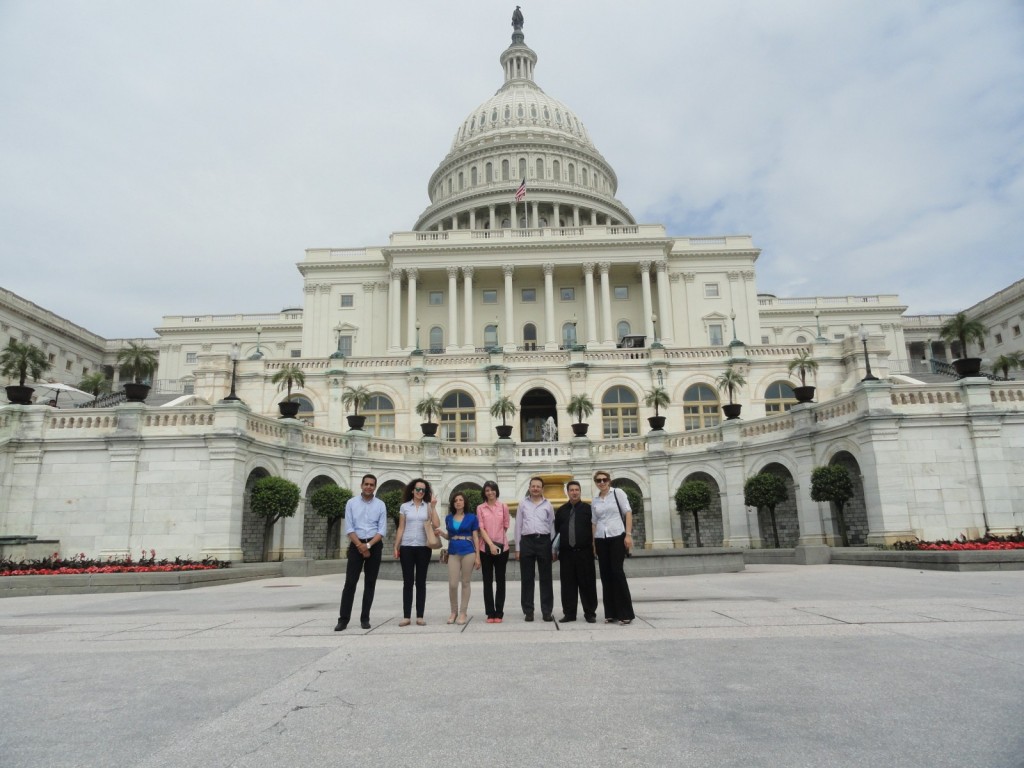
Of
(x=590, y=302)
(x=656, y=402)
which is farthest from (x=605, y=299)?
(x=656, y=402)

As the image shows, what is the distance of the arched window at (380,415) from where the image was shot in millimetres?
47281

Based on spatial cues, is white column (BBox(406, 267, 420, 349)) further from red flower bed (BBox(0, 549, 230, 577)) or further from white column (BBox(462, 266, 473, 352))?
red flower bed (BBox(0, 549, 230, 577))

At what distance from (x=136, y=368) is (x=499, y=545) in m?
69.5

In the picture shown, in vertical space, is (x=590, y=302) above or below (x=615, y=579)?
above

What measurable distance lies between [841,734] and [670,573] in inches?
665

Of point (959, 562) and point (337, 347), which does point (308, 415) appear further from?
point (959, 562)

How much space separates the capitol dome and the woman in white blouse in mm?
81372

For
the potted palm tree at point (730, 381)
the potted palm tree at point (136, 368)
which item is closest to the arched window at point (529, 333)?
the potted palm tree at point (730, 381)

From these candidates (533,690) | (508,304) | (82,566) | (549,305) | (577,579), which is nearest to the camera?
(533,690)

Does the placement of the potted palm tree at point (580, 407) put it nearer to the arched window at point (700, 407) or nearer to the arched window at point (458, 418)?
the arched window at point (700, 407)

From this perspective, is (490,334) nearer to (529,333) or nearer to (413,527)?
(529,333)

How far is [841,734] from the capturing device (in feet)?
14.6

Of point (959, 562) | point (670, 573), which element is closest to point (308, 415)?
point (670, 573)

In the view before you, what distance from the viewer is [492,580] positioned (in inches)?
415
